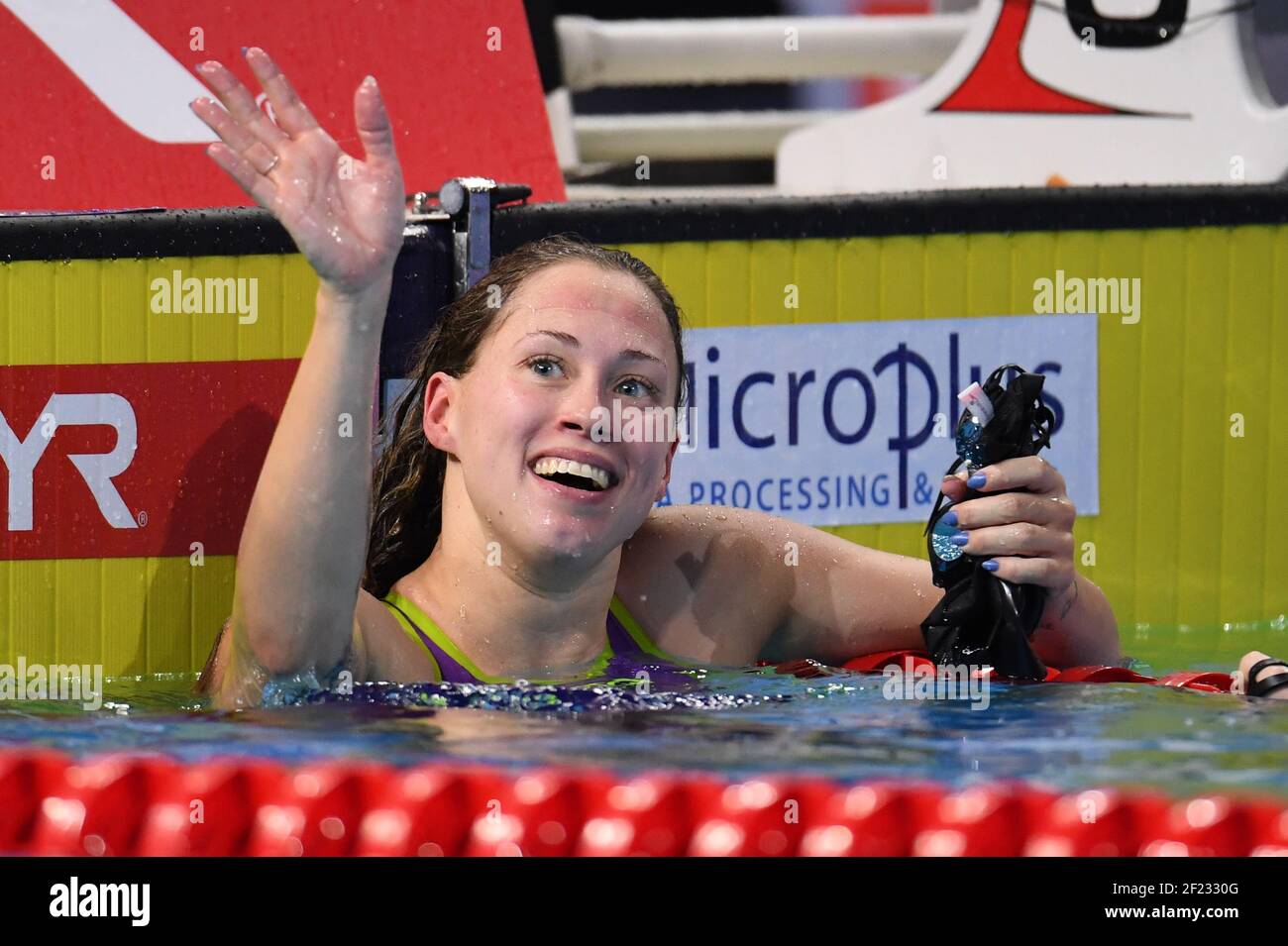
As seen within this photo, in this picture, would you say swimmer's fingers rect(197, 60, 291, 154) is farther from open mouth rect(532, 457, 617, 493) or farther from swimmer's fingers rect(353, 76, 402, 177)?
open mouth rect(532, 457, 617, 493)

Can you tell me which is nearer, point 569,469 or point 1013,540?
point 569,469

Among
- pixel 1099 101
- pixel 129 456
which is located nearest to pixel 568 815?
pixel 129 456

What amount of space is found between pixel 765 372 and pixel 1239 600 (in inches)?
45.2

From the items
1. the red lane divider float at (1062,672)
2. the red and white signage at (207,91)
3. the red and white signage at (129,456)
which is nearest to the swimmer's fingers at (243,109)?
the red and white signage at (129,456)

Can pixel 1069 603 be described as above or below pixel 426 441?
below

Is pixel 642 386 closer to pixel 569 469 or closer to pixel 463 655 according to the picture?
pixel 569 469

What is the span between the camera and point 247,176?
196cm

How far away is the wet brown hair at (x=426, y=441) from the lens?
251 cm

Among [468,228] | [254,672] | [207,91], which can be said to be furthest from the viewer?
[207,91]

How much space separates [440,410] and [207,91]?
5.88ft

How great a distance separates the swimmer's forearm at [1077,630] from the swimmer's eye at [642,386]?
29.9 inches

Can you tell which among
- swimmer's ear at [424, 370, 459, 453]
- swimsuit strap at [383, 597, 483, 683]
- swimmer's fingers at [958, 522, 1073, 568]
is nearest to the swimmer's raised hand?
swimmer's ear at [424, 370, 459, 453]

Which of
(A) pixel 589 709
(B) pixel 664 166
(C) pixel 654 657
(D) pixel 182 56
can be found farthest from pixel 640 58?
(A) pixel 589 709

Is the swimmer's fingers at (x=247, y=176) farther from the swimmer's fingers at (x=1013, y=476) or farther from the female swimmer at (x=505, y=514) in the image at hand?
the swimmer's fingers at (x=1013, y=476)
